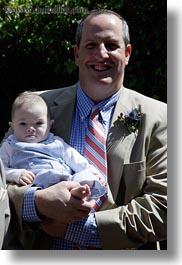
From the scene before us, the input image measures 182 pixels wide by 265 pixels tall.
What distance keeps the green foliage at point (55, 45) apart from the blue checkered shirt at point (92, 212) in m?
1.23

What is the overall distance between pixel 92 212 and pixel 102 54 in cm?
82

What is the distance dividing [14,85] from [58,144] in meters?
1.62

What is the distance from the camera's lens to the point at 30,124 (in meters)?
3.58

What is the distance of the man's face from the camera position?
360 cm

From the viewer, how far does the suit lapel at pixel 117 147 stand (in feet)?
11.6

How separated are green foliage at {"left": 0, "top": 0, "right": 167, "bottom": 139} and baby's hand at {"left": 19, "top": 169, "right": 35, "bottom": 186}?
4.96ft

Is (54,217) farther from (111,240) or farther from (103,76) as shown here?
(103,76)

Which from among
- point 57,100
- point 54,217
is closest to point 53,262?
point 54,217

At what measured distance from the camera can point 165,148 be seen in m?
3.57

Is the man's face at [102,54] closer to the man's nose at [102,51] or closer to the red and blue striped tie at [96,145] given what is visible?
the man's nose at [102,51]

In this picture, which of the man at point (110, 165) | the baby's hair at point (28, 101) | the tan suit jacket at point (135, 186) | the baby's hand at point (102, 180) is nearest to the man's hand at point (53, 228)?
the man at point (110, 165)

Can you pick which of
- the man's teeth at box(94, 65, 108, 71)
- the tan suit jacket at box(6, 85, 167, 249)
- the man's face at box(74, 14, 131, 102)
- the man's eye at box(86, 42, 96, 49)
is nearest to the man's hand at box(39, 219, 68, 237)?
the tan suit jacket at box(6, 85, 167, 249)

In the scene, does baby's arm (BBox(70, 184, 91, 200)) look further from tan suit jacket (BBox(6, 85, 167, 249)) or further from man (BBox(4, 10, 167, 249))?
tan suit jacket (BBox(6, 85, 167, 249))

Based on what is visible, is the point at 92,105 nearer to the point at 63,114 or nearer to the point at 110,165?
Result: the point at 63,114
